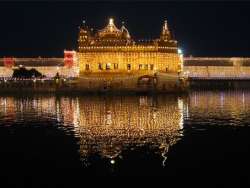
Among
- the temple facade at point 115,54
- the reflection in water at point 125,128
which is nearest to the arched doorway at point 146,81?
the temple facade at point 115,54

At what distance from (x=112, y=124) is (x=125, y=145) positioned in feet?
25.2

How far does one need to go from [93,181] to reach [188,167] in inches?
141

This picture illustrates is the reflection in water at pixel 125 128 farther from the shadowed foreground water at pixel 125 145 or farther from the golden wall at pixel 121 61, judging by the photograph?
the golden wall at pixel 121 61

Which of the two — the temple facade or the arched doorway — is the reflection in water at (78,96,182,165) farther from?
the temple facade

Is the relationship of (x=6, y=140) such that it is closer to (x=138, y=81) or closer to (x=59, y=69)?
(x=138, y=81)

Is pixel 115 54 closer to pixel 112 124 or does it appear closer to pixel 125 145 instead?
pixel 112 124

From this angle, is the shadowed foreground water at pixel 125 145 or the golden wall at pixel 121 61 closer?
the shadowed foreground water at pixel 125 145

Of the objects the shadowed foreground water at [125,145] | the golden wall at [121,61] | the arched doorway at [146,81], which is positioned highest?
the golden wall at [121,61]

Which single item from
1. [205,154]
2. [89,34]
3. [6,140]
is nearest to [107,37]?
[89,34]

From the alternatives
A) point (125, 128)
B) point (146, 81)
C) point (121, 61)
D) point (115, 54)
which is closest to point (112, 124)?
point (125, 128)

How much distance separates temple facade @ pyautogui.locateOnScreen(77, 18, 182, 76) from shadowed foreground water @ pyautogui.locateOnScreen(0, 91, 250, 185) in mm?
32525

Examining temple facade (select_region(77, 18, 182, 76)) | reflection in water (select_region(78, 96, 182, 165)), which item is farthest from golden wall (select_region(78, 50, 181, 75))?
reflection in water (select_region(78, 96, 182, 165))

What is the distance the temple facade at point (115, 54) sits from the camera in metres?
72.6

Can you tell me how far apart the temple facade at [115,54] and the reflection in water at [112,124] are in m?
25.5
